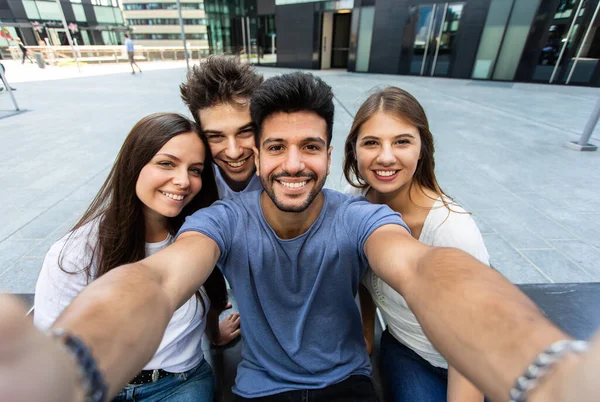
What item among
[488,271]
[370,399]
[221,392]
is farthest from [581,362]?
[221,392]

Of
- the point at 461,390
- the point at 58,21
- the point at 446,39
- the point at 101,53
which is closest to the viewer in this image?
the point at 461,390

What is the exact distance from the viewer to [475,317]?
0.70 metres

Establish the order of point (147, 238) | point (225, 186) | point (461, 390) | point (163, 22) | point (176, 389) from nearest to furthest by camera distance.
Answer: point (461, 390)
point (176, 389)
point (147, 238)
point (225, 186)
point (163, 22)

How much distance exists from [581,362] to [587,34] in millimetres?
16297

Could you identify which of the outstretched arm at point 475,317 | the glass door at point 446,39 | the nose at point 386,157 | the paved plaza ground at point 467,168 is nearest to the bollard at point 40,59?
the paved plaza ground at point 467,168

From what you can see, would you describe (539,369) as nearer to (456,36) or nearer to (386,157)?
(386,157)

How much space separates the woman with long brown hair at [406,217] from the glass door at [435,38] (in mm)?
14635

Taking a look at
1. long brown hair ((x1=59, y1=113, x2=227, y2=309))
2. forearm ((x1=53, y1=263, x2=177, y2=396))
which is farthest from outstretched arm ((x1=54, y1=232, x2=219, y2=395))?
long brown hair ((x1=59, y1=113, x2=227, y2=309))

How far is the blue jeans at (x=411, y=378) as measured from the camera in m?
1.53

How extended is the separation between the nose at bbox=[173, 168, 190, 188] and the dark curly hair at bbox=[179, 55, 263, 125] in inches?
27.7

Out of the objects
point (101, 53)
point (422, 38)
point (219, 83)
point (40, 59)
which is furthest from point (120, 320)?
point (101, 53)

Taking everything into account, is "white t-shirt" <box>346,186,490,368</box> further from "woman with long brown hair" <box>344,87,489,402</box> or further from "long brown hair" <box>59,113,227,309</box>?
"long brown hair" <box>59,113,227,309</box>

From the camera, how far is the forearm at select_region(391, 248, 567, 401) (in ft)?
1.93

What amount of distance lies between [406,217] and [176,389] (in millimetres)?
1678
